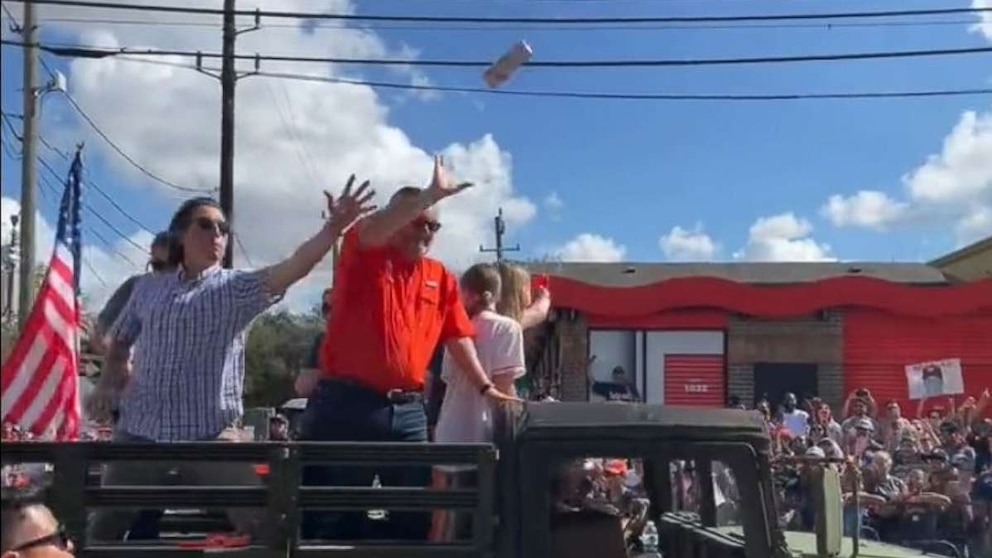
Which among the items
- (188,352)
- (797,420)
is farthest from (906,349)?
(188,352)

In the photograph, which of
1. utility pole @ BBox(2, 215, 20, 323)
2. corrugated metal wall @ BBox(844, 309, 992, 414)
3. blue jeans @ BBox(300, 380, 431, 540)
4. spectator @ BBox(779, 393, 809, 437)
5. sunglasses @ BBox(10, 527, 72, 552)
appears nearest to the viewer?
utility pole @ BBox(2, 215, 20, 323)

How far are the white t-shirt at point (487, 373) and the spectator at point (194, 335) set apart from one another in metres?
0.70

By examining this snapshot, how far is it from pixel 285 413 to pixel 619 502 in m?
2.96

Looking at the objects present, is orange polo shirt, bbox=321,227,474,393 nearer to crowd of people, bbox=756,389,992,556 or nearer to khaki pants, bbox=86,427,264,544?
khaki pants, bbox=86,427,264,544

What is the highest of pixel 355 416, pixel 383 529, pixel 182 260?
pixel 182 260

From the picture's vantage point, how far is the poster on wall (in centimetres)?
1190

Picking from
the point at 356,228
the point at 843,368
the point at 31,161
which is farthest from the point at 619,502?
the point at 843,368

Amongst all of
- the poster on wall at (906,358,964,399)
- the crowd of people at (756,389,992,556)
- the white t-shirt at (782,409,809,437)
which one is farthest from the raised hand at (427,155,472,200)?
the poster on wall at (906,358,964,399)

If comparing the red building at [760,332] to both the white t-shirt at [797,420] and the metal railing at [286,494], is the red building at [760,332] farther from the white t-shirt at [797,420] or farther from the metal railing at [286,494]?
the metal railing at [286,494]

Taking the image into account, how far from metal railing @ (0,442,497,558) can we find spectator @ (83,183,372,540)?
403mm

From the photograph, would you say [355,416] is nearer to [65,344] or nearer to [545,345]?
[65,344]

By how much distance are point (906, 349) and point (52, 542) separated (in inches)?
480

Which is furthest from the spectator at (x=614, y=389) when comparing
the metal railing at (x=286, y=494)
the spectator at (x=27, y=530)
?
the spectator at (x=27, y=530)

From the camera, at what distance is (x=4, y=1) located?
5.71 feet
